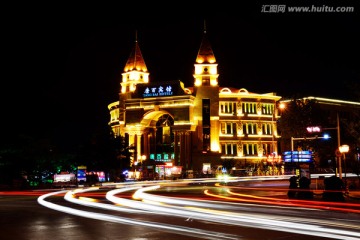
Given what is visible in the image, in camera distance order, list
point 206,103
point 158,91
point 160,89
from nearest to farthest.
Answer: point 206,103, point 160,89, point 158,91

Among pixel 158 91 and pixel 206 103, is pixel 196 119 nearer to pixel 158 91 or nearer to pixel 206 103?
pixel 206 103

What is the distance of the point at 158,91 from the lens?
85625mm

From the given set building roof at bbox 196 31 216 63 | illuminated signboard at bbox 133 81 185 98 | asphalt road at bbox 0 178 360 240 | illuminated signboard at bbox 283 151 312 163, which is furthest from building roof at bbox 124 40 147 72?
asphalt road at bbox 0 178 360 240

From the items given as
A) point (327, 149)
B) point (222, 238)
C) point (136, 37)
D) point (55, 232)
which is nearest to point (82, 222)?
point (55, 232)

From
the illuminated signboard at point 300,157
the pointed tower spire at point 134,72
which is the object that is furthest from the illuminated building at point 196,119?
the illuminated signboard at point 300,157

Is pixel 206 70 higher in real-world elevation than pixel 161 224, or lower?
higher

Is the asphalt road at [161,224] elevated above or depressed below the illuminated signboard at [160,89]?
below

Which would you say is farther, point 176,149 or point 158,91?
point 158,91

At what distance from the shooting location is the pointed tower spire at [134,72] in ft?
302

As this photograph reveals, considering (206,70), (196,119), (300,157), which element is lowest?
(300,157)

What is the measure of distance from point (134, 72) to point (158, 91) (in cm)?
927

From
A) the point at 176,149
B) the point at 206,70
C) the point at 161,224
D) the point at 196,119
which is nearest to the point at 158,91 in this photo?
the point at 196,119

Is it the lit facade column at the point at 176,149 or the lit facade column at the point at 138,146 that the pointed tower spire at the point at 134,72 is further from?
the lit facade column at the point at 176,149

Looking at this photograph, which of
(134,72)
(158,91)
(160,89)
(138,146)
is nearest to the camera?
(160,89)
